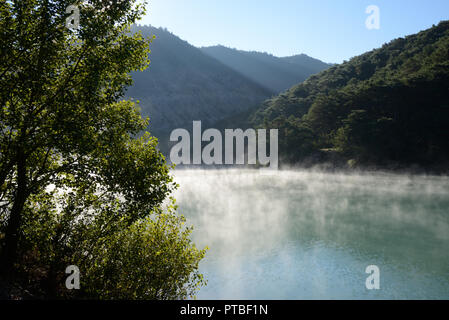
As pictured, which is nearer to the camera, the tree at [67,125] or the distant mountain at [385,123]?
the tree at [67,125]

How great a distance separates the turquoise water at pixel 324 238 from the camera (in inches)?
909

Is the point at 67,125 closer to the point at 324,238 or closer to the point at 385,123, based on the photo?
the point at 324,238

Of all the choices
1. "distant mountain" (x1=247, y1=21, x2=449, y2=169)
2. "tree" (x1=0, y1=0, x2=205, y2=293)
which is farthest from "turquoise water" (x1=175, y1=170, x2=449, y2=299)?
"tree" (x1=0, y1=0, x2=205, y2=293)

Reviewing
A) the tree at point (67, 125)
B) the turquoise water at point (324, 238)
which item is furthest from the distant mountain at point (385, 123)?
the tree at point (67, 125)

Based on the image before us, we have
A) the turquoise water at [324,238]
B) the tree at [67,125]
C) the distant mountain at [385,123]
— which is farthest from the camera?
the distant mountain at [385,123]

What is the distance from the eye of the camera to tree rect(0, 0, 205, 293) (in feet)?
32.1

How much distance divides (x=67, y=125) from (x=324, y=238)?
32.1m

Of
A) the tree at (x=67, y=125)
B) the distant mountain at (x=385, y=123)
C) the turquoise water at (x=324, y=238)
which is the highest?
the distant mountain at (x=385, y=123)

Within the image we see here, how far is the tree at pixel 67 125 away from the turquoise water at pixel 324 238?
12619mm

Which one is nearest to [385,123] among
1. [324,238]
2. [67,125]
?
[324,238]

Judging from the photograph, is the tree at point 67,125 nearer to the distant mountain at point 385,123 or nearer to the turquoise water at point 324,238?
the turquoise water at point 324,238

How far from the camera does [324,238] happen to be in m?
35.3

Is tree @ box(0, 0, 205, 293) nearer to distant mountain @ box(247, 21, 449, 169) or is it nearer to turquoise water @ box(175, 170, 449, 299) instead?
turquoise water @ box(175, 170, 449, 299)
